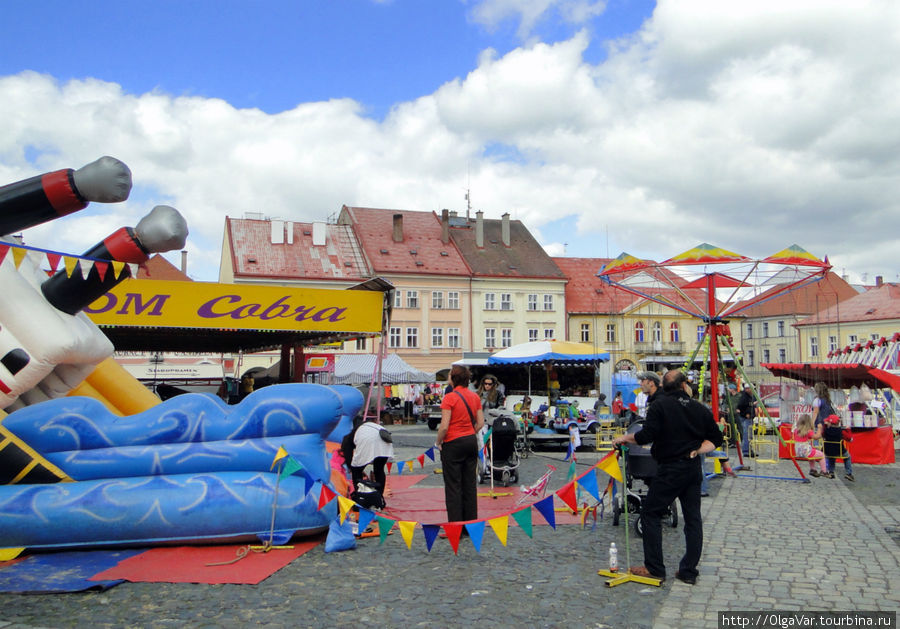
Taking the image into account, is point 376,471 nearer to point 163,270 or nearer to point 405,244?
point 405,244

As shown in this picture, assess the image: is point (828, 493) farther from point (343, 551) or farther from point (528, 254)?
point (528, 254)

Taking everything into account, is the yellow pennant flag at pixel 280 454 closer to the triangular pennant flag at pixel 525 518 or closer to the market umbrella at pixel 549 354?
the triangular pennant flag at pixel 525 518

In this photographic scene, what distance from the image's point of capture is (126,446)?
25.7ft

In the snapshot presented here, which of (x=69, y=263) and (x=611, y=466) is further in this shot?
(x=69, y=263)

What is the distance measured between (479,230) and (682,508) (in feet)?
156

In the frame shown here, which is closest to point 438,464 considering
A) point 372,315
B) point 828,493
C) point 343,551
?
point 372,315

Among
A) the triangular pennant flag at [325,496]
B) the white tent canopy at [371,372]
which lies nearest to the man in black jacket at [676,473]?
the triangular pennant flag at [325,496]

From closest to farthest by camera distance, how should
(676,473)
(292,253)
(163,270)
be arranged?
(676,473)
(292,253)
(163,270)

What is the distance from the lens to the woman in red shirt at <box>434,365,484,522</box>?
26.0ft

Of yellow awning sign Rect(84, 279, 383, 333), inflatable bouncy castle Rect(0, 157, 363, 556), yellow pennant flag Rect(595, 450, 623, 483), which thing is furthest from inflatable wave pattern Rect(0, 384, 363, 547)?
yellow awning sign Rect(84, 279, 383, 333)

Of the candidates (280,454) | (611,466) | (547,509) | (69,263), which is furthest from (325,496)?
(69,263)

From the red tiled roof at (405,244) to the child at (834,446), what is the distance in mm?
36272

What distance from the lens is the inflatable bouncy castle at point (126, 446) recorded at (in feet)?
24.0

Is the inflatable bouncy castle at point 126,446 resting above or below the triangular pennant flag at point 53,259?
below
